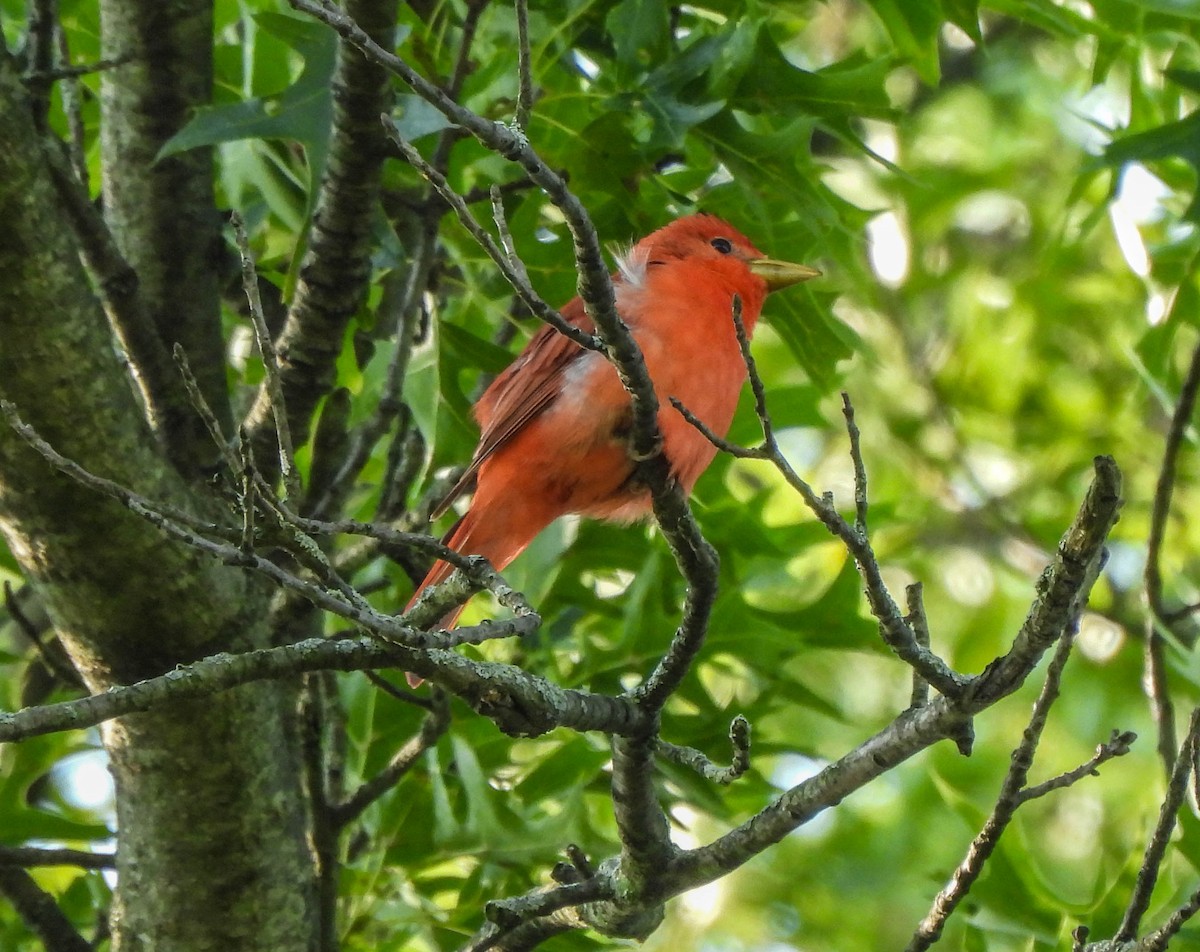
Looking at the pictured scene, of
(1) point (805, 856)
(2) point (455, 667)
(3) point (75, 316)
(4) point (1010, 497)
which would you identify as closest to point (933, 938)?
(2) point (455, 667)

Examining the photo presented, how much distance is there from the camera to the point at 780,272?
4504mm

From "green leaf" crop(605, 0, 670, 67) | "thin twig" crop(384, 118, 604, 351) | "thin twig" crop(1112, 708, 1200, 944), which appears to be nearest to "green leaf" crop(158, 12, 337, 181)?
"green leaf" crop(605, 0, 670, 67)

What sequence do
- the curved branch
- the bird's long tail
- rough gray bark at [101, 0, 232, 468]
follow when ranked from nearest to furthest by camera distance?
the curved branch < rough gray bark at [101, 0, 232, 468] < the bird's long tail

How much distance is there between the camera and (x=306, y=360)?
3.89 m

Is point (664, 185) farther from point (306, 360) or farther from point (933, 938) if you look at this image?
point (933, 938)

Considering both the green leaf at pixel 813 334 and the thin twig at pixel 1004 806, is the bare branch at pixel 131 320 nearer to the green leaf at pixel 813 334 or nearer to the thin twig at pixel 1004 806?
the green leaf at pixel 813 334

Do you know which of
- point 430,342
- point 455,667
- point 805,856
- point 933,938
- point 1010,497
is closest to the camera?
point 455,667

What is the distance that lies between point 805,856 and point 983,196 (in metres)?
4.03

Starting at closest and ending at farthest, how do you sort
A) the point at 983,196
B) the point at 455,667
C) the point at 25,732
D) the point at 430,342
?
the point at 25,732, the point at 455,667, the point at 430,342, the point at 983,196

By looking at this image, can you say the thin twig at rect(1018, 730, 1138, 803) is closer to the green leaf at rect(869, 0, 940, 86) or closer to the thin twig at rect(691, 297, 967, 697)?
the thin twig at rect(691, 297, 967, 697)

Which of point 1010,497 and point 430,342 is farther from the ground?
point 1010,497

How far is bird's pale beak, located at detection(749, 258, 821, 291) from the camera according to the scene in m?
4.45

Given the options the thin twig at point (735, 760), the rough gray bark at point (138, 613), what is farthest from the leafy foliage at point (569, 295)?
the thin twig at point (735, 760)

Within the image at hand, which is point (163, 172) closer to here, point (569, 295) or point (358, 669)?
point (569, 295)
